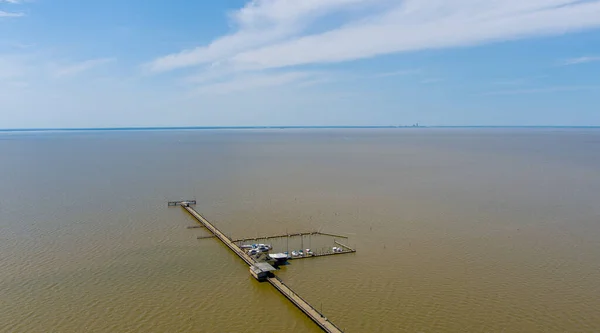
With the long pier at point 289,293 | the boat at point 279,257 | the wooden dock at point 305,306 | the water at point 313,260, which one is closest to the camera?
the wooden dock at point 305,306

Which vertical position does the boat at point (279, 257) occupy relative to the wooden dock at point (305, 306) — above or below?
above

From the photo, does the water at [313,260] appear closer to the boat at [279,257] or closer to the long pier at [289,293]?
the long pier at [289,293]

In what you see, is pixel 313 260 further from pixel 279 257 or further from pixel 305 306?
pixel 305 306

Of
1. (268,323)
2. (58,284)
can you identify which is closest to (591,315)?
(268,323)

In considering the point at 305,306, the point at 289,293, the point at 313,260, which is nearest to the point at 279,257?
the point at 313,260

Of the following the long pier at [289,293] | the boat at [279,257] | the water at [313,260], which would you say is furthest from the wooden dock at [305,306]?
the boat at [279,257]

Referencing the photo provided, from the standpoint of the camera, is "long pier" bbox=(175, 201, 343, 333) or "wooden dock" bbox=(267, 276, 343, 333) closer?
"wooden dock" bbox=(267, 276, 343, 333)

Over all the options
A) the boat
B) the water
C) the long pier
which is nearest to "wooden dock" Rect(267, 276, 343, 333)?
the long pier

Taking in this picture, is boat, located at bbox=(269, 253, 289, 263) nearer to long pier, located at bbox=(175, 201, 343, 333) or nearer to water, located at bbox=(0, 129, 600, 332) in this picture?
water, located at bbox=(0, 129, 600, 332)

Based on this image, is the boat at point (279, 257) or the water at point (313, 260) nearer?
the water at point (313, 260)
